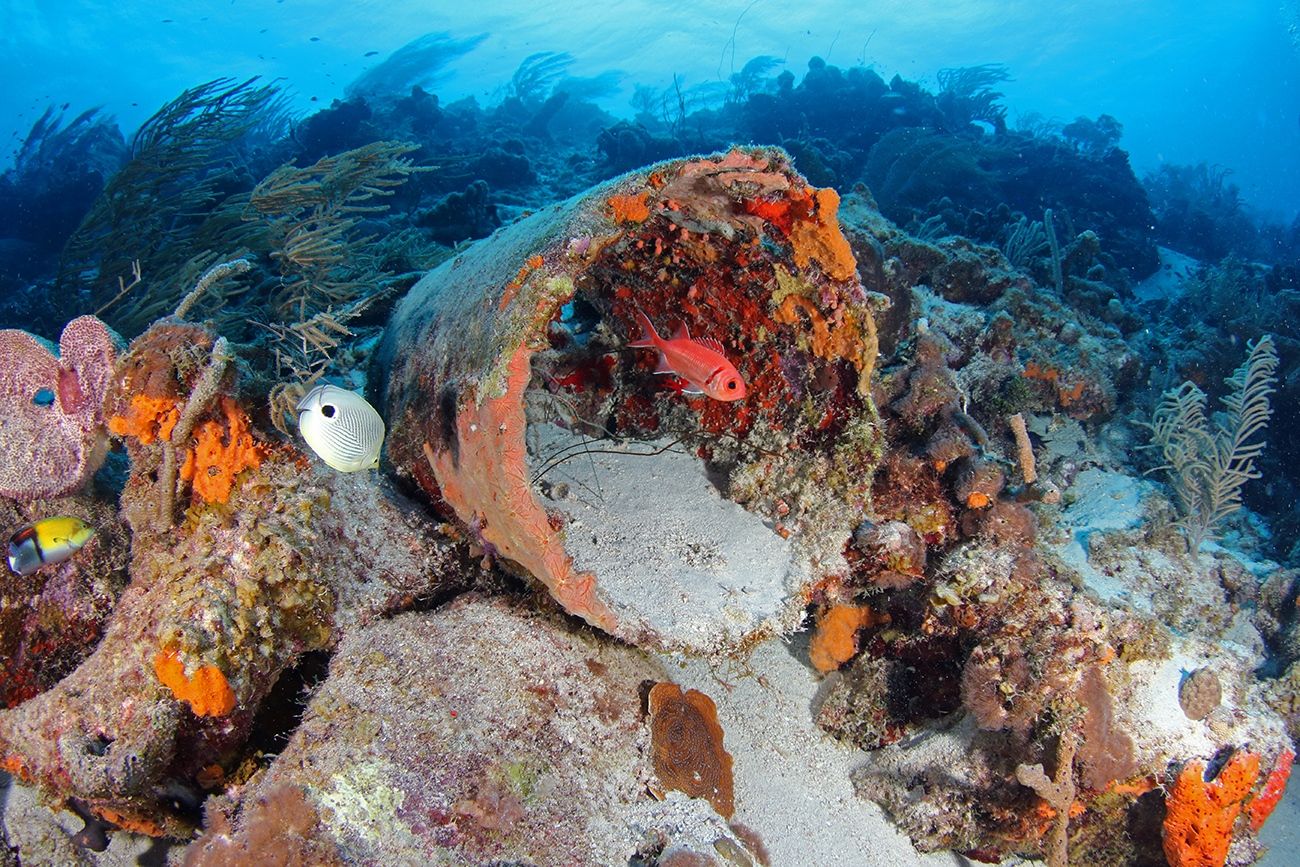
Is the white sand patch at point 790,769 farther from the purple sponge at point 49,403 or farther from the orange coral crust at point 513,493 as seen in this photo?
the purple sponge at point 49,403

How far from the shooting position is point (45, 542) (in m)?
2.28

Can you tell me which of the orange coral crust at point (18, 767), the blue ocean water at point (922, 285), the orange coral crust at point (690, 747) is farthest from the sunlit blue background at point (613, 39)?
the orange coral crust at point (18, 767)

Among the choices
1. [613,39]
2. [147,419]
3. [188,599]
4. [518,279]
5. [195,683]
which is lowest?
[195,683]

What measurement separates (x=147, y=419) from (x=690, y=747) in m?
2.69

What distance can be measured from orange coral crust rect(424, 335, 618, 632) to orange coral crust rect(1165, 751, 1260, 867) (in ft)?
9.00

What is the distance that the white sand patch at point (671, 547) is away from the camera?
272 centimetres

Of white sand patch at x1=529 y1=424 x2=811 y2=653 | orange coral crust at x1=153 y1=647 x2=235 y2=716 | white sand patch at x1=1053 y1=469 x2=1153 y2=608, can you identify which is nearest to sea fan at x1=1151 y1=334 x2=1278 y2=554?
white sand patch at x1=1053 y1=469 x2=1153 y2=608

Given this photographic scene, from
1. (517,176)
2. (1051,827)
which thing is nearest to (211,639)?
(1051,827)

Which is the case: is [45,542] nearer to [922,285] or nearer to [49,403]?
[49,403]

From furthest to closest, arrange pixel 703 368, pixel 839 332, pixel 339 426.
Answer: pixel 839 332 < pixel 703 368 < pixel 339 426

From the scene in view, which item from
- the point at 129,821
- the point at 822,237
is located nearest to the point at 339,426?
the point at 129,821

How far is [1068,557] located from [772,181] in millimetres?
3503

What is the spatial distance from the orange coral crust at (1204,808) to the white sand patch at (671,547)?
1878 millimetres

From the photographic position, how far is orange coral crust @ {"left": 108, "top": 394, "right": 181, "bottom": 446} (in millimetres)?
2320
